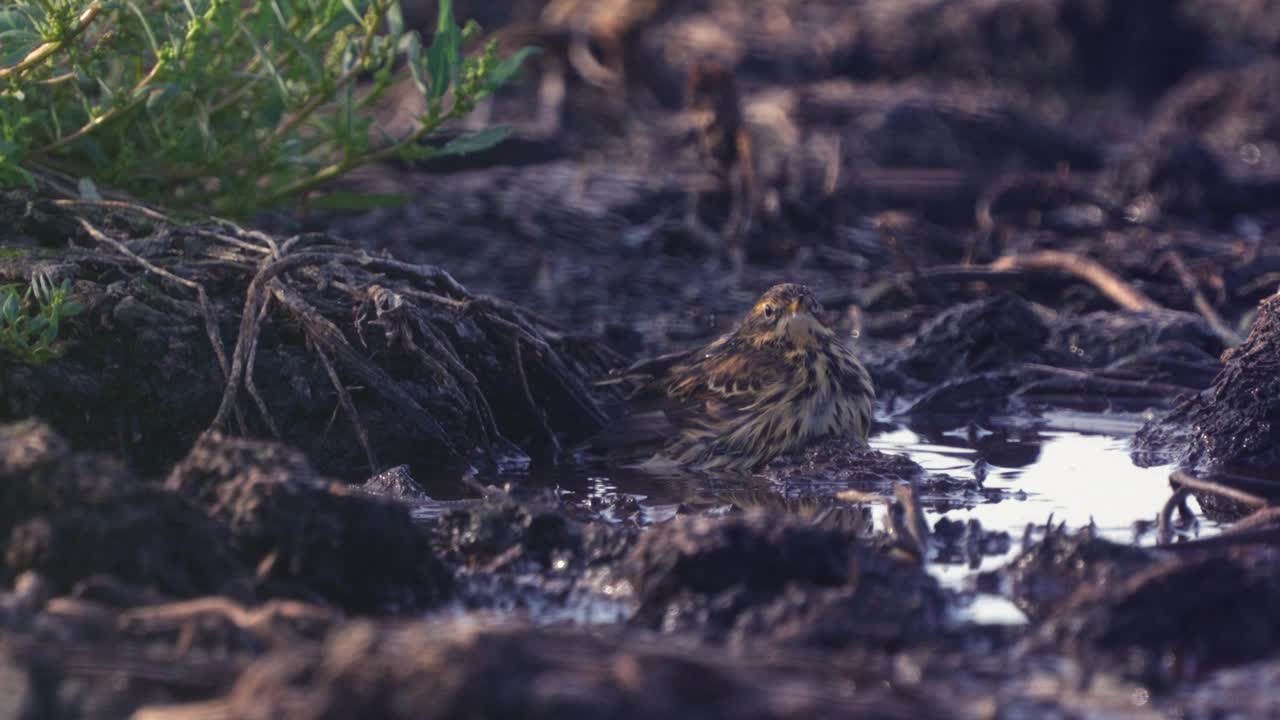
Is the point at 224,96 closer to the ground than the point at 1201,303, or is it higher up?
higher up

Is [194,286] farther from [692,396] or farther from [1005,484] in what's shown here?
[1005,484]

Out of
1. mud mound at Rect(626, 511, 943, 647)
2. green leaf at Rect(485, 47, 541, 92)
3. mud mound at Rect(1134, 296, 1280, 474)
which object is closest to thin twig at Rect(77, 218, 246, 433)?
green leaf at Rect(485, 47, 541, 92)

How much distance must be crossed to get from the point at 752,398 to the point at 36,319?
2975mm

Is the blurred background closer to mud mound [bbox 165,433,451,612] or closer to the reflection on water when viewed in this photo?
the reflection on water

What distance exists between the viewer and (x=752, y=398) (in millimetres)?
7566

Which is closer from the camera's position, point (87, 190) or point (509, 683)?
point (509, 683)

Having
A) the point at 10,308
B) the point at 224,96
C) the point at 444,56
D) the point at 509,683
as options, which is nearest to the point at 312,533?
the point at 509,683

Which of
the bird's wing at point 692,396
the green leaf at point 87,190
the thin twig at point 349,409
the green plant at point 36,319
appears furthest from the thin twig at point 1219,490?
the green leaf at point 87,190

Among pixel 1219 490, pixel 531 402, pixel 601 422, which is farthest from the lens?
pixel 601 422

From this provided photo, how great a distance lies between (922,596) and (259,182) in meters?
4.17

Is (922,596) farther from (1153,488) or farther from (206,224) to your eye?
(206,224)

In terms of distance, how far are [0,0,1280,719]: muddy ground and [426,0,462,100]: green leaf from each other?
724 mm

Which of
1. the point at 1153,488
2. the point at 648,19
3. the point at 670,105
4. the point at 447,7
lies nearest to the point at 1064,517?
the point at 1153,488

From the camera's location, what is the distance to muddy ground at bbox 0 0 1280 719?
3.81 m
